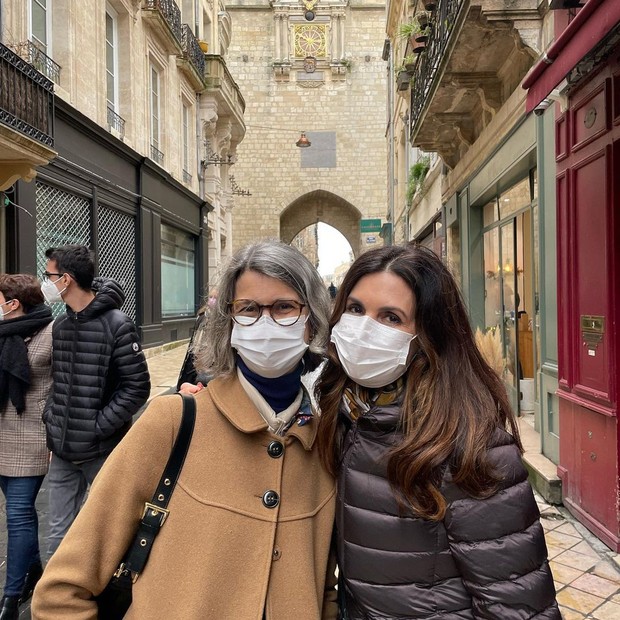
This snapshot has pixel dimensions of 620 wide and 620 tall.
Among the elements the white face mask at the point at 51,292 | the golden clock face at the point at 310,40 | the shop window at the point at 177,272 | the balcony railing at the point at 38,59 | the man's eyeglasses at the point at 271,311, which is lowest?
the man's eyeglasses at the point at 271,311

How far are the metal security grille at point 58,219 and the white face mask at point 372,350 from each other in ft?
28.6

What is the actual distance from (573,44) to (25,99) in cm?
668

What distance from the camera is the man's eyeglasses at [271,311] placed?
157cm

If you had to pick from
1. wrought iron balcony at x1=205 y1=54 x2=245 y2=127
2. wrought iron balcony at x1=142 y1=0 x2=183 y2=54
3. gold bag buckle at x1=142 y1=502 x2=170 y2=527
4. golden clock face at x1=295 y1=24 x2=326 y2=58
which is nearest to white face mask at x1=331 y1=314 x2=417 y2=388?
gold bag buckle at x1=142 y1=502 x2=170 y2=527

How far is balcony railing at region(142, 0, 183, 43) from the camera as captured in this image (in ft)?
44.8

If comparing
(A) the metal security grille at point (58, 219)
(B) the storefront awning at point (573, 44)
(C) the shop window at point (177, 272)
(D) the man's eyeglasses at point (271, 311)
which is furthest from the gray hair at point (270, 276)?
(C) the shop window at point (177, 272)

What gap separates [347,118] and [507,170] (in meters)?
25.8

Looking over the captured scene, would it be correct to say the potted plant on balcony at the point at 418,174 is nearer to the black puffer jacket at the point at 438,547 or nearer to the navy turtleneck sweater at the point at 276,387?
the navy turtleneck sweater at the point at 276,387

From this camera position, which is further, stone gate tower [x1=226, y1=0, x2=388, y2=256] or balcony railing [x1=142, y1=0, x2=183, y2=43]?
stone gate tower [x1=226, y1=0, x2=388, y2=256]

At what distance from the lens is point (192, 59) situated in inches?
682

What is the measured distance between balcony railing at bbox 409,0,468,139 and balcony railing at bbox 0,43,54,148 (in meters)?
5.15

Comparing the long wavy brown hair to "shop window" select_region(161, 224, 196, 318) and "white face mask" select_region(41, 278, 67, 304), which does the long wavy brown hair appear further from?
"shop window" select_region(161, 224, 196, 318)

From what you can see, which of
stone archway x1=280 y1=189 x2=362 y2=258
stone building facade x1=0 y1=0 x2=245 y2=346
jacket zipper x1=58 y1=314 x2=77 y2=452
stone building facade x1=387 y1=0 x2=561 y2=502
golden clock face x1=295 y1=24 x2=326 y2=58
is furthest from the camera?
stone archway x1=280 y1=189 x2=362 y2=258

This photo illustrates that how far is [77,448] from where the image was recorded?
299 centimetres
